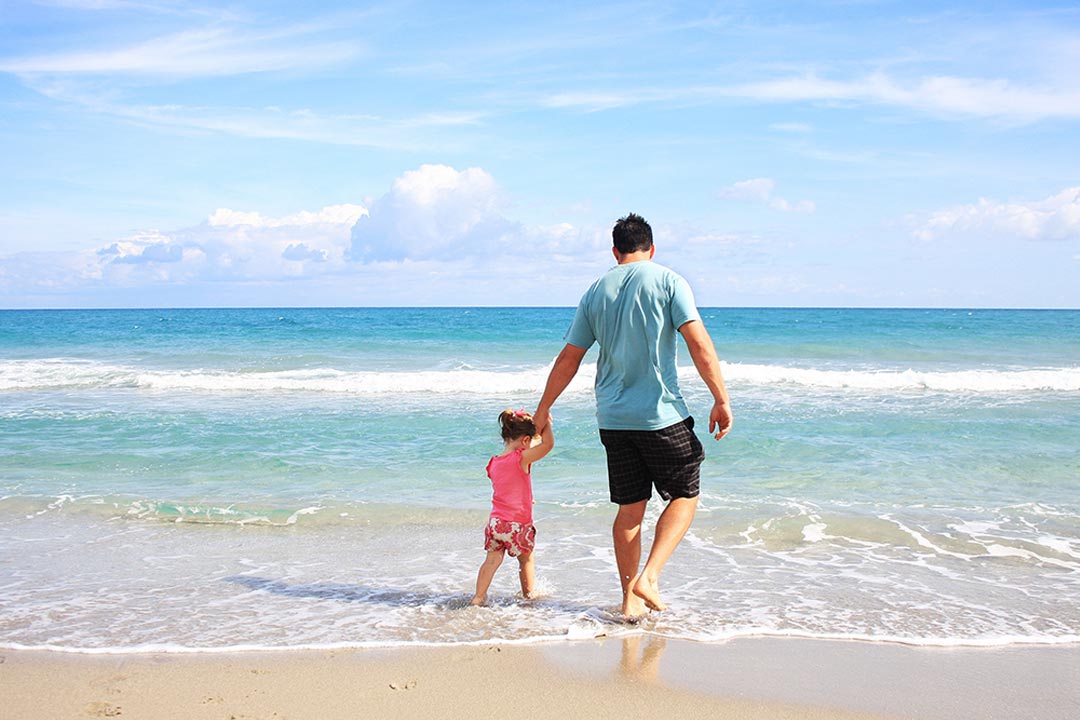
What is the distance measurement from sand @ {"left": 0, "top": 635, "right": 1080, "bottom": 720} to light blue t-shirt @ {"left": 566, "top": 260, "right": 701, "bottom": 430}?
111 cm

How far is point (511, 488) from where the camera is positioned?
4832 millimetres

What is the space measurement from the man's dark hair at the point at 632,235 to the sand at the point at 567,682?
192 centimetres

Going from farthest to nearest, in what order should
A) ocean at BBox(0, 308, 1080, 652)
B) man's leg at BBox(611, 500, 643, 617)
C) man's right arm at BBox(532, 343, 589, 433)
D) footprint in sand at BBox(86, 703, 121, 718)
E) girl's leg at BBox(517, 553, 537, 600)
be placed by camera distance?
1. girl's leg at BBox(517, 553, 537, 600)
2. ocean at BBox(0, 308, 1080, 652)
3. man's leg at BBox(611, 500, 643, 617)
4. man's right arm at BBox(532, 343, 589, 433)
5. footprint in sand at BBox(86, 703, 121, 718)

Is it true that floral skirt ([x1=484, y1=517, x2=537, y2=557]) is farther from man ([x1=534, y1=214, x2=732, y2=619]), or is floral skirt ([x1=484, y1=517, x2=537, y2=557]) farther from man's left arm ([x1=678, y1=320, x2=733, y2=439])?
man's left arm ([x1=678, y1=320, x2=733, y2=439])

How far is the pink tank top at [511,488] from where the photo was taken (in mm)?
4797

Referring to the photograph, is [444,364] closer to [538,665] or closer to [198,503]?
[198,503]

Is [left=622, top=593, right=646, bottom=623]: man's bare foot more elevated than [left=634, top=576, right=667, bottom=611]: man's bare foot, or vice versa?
[left=634, top=576, right=667, bottom=611]: man's bare foot

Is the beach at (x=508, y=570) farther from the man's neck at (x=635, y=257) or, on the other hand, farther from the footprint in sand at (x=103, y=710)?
the man's neck at (x=635, y=257)

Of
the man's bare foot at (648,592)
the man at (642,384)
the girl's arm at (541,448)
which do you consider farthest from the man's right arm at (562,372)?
the man's bare foot at (648,592)

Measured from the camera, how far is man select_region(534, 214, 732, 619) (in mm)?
4137

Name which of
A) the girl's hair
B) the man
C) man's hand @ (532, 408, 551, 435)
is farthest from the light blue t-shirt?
the girl's hair

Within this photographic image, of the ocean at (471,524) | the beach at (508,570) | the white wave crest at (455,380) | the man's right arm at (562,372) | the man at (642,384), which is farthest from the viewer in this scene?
the white wave crest at (455,380)

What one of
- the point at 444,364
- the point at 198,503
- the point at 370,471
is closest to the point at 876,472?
the point at 370,471

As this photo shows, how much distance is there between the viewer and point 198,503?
24.1ft
